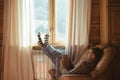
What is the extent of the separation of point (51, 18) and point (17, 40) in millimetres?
778

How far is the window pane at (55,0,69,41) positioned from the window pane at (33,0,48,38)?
0.22 metres

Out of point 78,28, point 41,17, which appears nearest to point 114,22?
point 78,28

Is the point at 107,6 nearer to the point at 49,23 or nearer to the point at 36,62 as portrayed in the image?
the point at 49,23

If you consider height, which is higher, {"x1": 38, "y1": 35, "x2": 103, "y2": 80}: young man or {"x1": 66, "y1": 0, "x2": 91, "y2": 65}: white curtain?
{"x1": 66, "y1": 0, "x2": 91, "y2": 65}: white curtain

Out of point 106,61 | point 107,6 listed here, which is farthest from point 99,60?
point 107,6

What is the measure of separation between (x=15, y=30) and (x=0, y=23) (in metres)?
0.36

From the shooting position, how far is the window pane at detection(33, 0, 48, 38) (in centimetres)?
446

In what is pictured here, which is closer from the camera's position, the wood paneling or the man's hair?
the man's hair

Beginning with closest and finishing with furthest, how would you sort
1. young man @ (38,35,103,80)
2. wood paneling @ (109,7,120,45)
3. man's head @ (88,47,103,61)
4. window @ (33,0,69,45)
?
young man @ (38,35,103,80) < man's head @ (88,47,103,61) < wood paneling @ (109,7,120,45) < window @ (33,0,69,45)

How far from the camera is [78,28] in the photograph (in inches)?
167

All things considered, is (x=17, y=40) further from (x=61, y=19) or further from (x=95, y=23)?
(x=95, y=23)

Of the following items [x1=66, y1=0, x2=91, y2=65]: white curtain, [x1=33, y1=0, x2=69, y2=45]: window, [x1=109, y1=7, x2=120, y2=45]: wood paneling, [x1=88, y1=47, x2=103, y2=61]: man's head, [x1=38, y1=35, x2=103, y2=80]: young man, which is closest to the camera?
[x1=38, y1=35, x2=103, y2=80]: young man

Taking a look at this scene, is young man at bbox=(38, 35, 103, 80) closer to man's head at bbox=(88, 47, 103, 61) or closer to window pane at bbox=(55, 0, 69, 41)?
man's head at bbox=(88, 47, 103, 61)

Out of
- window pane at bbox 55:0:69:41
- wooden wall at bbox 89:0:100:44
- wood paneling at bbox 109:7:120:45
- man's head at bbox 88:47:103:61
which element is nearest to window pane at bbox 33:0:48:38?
window pane at bbox 55:0:69:41
